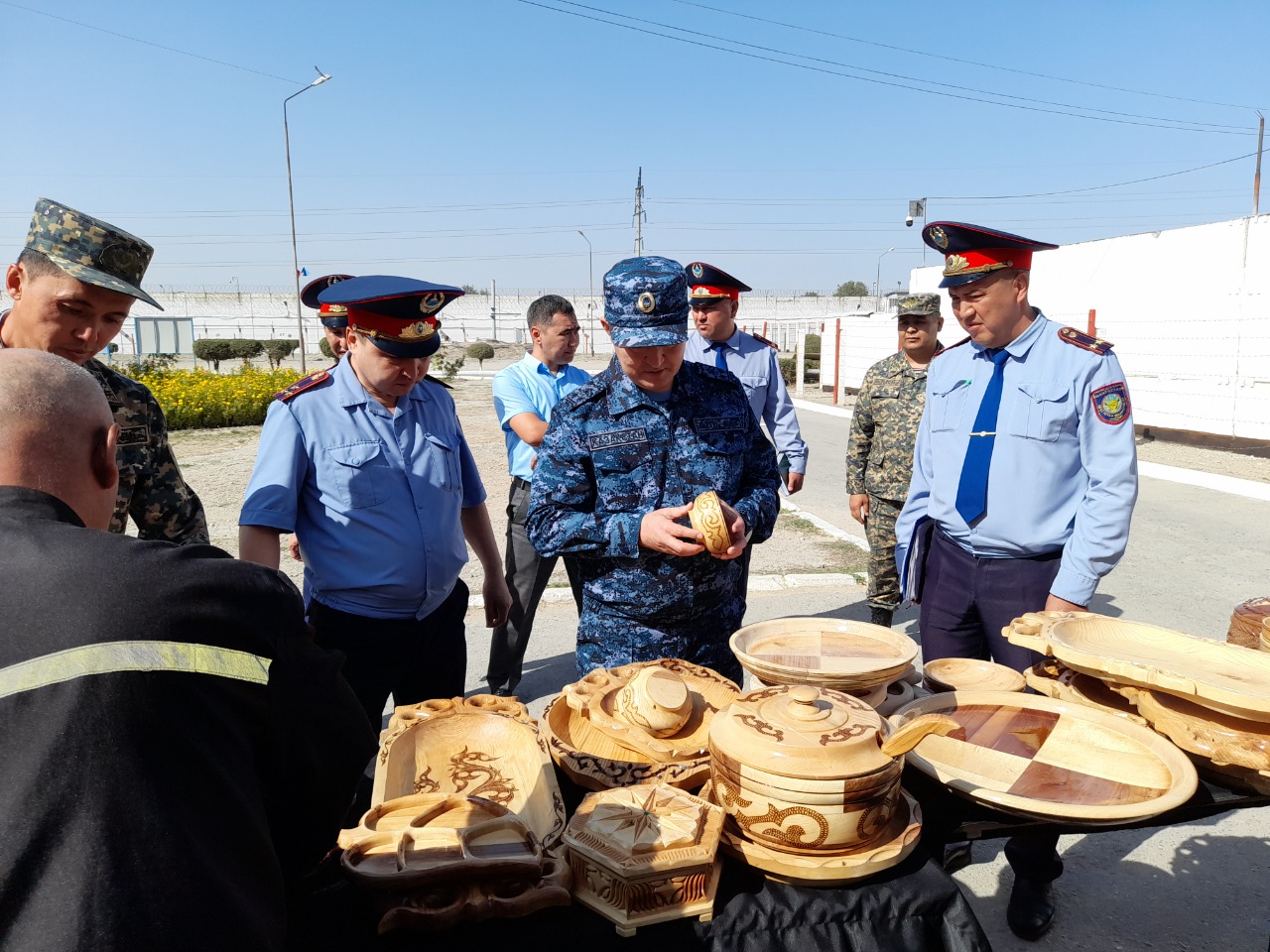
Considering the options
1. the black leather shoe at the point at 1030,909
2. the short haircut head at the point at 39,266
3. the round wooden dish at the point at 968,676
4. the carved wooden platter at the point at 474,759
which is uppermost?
the short haircut head at the point at 39,266

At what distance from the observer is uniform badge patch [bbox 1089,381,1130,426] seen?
8.68 feet

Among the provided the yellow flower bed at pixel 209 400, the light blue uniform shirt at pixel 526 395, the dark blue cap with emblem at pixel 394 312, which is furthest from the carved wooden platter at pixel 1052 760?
the yellow flower bed at pixel 209 400

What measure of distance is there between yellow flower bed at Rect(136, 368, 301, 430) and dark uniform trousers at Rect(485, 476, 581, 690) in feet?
41.7

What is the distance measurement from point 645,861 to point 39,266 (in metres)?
2.28

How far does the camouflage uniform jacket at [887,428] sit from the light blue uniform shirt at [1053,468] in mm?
1998

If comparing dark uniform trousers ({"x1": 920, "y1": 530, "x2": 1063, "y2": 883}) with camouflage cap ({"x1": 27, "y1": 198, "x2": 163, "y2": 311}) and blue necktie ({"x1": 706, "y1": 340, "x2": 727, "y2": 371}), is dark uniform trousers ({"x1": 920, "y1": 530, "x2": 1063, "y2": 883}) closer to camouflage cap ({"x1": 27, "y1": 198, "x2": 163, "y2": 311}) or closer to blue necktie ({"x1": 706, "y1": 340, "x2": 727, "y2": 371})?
blue necktie ({"x1": 706, "y1": 340, "x2": 727, "y2": 371})

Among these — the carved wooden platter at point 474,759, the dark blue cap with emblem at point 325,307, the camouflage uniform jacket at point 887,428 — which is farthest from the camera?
the camouflage uniform jacket at point 887,428

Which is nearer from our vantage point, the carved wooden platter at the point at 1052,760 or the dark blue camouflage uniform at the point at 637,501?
the carved wooden platter at the point at 1052,760

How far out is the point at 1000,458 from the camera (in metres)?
2.77

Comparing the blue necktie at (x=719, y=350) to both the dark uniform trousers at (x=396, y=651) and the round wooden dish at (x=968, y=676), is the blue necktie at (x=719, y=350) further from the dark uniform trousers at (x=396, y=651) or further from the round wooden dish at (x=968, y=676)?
the round wooden dish at (x=968, y=676)

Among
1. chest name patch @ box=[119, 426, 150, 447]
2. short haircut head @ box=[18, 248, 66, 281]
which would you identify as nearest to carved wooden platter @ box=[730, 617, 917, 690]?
chest name patch @ box=[119, 426, 150, 447]

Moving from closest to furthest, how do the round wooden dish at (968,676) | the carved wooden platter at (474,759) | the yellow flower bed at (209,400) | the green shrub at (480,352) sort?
1. the carved wooden platter at (474,759)
2. the round wooden dish at (968,676)
3. the yellow flower bed at (209,400)
4. the green shrub at (480,352)

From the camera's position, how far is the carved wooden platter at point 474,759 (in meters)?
1.69

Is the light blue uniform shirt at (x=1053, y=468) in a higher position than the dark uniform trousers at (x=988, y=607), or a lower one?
higher
